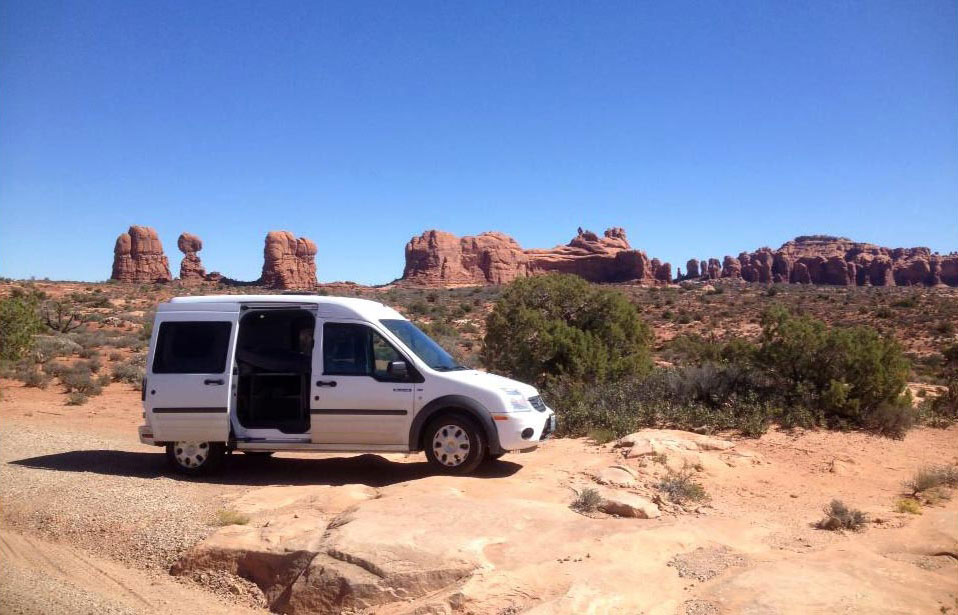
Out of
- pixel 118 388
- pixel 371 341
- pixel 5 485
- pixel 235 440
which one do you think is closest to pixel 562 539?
pixel 371 341

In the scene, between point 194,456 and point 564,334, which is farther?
point 564,334

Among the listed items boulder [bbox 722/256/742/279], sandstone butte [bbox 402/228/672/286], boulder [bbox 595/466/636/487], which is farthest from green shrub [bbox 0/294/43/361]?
boulder [bbox 722/256/742/279]

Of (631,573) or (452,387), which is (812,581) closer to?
(631,573)

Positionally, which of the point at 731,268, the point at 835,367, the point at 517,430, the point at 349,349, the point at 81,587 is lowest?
the point at 81,587

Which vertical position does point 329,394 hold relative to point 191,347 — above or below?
below

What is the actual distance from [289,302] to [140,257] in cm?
9611

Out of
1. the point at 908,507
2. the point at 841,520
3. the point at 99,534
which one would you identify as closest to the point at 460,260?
the point at 908,507

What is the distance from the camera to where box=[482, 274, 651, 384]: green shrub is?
14117mm

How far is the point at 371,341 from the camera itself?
26.7 feet

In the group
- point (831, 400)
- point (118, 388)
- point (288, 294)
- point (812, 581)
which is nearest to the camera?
point (812, 581)

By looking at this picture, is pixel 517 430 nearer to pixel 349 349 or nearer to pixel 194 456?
pixel 349 349

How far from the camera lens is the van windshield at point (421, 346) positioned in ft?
26.9

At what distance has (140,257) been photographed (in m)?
93.1

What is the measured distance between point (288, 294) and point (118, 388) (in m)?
13.7
